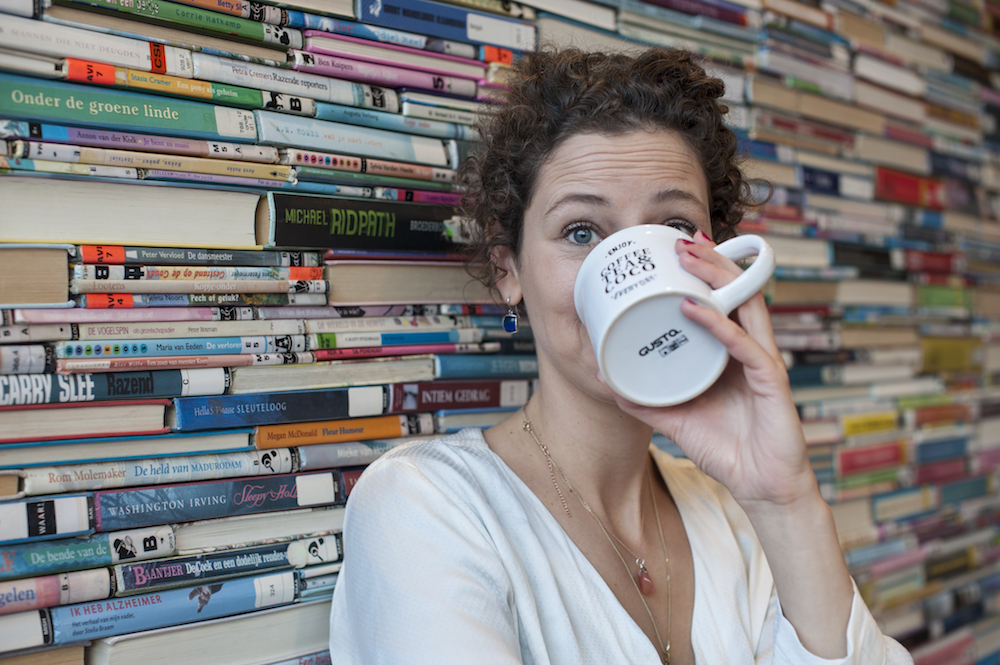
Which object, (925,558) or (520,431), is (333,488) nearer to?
(520,431)

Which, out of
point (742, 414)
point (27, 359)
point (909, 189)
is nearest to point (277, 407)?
point (27, 359)

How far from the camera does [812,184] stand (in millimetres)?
1720

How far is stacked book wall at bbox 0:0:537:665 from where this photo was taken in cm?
89

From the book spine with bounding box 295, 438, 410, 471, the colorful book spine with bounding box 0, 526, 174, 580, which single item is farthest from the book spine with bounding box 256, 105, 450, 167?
the colorful book spine with bounding box 0, 526, 174, 580

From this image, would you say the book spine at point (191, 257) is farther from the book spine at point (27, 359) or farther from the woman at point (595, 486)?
the woman at point (595, 486)

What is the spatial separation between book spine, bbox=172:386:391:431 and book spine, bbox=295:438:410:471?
46 mm

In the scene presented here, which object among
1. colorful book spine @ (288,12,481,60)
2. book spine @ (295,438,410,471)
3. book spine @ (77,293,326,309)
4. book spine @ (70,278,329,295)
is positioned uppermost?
colorful book spine @ (288,12,481,60)

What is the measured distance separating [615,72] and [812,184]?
34.5 inches

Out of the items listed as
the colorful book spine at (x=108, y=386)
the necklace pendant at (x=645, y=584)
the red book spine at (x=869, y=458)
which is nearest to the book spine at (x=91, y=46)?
the colorful book spine at (x=108, y=386)

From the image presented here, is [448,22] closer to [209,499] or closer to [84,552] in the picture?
Answer: [209,499]

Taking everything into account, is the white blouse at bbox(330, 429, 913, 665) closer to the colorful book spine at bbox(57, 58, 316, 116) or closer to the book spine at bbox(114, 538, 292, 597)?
the book spine at bbox(114, 538, 292, 597)

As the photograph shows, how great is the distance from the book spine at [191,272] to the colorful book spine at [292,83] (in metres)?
0.26

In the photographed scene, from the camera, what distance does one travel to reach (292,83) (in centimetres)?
108

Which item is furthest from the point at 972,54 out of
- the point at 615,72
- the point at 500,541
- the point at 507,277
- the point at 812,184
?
the point at 500,541
